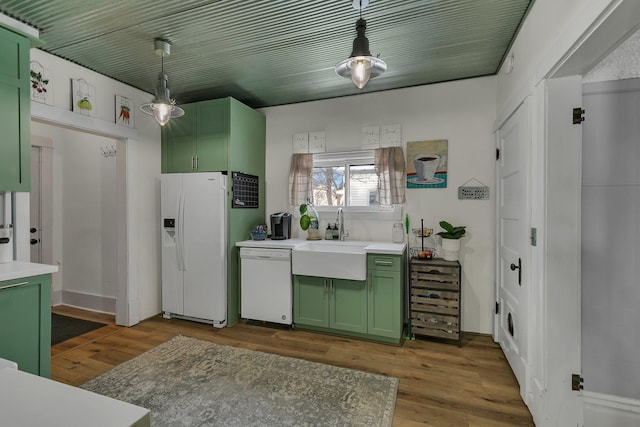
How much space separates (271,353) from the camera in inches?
108

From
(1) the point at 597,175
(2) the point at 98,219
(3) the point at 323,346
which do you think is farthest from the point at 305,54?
(2) the point at 98,219

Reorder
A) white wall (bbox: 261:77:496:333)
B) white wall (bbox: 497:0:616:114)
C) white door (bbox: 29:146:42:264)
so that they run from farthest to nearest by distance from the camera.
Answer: white door (bbox: 29:146:42:264) → white wall (bbox: 261:77:496:333) → white wall (bbox: 497:0:616:114)

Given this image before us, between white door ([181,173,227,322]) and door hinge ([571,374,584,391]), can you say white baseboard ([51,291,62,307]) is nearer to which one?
white door ([181,173,227,322])

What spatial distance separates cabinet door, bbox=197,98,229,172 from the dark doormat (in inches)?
84.0

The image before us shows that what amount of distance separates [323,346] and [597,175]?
2496 mm

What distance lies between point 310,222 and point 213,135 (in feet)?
5.00

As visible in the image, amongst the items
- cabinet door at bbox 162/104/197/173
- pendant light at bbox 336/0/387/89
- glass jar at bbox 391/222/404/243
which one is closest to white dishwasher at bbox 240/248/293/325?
glass jar at bbox 391/222/404/243

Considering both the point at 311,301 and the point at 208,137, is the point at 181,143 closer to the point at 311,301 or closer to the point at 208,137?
the point at 208,137

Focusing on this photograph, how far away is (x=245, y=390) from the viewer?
219 cm

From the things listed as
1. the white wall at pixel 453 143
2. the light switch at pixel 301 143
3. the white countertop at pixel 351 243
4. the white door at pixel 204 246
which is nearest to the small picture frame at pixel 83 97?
the white door at pixel 204 246

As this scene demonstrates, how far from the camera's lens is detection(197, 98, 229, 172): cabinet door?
341cm

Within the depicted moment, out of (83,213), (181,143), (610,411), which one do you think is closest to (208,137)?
(181,143)

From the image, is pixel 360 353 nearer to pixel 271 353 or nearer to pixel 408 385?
pixel 408 385

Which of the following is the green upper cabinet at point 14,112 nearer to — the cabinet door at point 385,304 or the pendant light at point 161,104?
the pendant light at point 161,104
